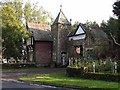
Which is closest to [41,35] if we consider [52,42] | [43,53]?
[52,42]

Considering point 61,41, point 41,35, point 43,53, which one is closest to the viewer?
point 61,41

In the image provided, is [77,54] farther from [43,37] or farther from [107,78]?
[107,78]

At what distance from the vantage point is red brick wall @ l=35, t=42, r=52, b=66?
62.7 metres

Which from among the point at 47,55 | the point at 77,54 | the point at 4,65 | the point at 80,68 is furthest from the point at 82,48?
the point at 80,68

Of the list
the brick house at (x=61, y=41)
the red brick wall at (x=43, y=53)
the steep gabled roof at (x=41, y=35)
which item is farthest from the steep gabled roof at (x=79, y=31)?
the red brick wall at (x=43, y=53)

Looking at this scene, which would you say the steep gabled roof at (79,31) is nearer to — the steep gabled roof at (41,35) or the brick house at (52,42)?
the brick house at (52,42)

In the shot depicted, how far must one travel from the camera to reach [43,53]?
63.3 m

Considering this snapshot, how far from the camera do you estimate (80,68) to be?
1226 inches

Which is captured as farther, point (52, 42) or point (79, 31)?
point (52, 42)

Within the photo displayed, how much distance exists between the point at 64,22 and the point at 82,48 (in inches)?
345

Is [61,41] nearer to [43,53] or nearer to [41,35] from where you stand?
[43,53]

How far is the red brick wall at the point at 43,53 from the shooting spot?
62.7 m

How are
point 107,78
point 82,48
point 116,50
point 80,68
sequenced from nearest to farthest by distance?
point 107,78 < point 80,68 < point 116,50 < point 82,48

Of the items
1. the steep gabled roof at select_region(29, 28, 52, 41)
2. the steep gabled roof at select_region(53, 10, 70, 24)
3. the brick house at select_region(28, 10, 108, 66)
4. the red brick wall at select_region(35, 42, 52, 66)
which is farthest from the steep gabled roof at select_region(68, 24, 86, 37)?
the red brick wall at select_region(35, 42, 52, 66)
